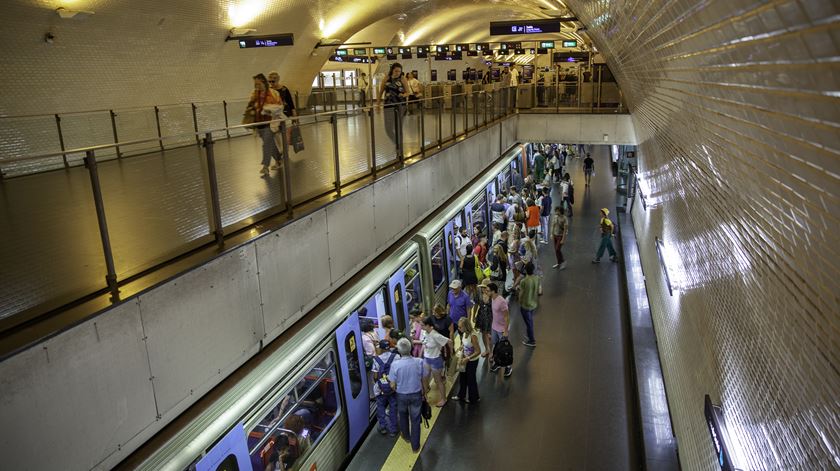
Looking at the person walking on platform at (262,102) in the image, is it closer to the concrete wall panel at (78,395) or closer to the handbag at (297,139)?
the handbag at (297,139)

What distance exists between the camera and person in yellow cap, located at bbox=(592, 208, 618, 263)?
1455cm

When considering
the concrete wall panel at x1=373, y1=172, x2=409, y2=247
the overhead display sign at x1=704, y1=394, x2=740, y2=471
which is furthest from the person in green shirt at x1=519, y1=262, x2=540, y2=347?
the overhead display sign at x1=704, y1=394, x2=740, y2=471

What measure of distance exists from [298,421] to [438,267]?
5.70 metres

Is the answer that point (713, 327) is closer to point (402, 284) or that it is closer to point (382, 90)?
point (402, 284)

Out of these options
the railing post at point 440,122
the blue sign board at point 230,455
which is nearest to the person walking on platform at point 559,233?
the railing post at point 440,122

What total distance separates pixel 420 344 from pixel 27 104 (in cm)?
993

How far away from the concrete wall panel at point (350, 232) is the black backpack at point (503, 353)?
256 cm

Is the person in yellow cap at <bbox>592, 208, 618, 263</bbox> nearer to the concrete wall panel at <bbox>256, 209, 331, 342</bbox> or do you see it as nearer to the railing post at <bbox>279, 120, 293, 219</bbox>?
the concrete wall panel at <bbox>256, 209, 331, 342</bbox>

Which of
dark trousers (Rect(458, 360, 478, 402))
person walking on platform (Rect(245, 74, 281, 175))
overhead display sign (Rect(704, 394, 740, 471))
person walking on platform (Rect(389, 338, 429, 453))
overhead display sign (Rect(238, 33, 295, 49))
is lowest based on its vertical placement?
dark trousers (Rect(458, 360, 478, 402))

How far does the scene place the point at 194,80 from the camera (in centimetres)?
1739

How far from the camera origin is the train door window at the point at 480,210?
48.2 feet

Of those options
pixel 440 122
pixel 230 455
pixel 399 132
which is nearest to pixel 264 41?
pixel 440 122

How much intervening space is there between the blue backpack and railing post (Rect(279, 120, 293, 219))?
2.31 m

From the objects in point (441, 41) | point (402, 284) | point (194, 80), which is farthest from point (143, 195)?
point (441, 41)
